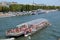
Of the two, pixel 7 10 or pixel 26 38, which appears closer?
pixel 26 38

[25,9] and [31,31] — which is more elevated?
[31,31]

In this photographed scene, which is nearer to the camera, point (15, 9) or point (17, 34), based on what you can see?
point (17, 34)

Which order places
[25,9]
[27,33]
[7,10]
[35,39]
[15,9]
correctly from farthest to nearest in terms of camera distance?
[25,9] → [15,9] → [7,10] → [27,33] → [35,39]

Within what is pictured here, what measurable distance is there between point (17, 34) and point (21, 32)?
1041mm

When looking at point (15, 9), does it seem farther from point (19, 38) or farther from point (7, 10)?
point (19, 38)

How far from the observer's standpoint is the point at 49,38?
3612 centimetres

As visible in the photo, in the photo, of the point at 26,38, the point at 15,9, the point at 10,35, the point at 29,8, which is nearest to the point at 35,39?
the point at 26,38

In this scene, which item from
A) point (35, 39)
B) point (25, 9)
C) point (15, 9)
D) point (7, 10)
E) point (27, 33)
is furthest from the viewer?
point (25, 9)

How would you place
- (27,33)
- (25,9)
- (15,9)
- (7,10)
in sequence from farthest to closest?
1. (25,9)
2. (15,9)
3. (7,10)
4. (27,33)

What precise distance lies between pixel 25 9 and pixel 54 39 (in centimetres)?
8415

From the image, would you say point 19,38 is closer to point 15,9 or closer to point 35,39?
point 35,39

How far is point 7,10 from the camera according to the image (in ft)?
338

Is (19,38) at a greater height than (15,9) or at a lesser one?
greater

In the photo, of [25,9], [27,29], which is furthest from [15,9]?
[27,29]
